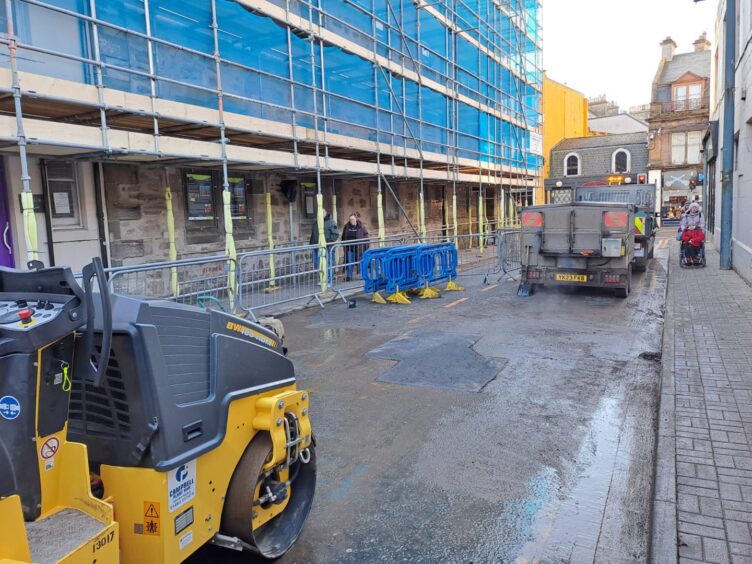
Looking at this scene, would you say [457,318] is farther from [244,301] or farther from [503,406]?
[503,406]

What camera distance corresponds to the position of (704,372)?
6.20 m

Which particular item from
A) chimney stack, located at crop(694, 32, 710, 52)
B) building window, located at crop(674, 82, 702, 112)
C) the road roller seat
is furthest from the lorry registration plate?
chimney stack, located at crop(694, 32, 710, 52)

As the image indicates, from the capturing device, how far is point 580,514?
3592 mm

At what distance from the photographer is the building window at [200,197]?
1177cm

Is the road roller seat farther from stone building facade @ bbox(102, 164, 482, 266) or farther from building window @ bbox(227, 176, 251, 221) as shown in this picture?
building window @ bbox(227, 176, 251, 221)

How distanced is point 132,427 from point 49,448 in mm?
335

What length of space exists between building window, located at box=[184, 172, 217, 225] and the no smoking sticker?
400 inches

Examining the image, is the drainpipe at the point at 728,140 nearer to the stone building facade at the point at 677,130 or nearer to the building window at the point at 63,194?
the building window at the point at 63,194

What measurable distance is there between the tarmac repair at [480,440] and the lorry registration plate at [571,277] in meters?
2.18

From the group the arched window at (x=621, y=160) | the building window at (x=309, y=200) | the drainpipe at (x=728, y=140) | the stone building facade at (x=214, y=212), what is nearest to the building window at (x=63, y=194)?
the stone building facade at (x=214, y=212)

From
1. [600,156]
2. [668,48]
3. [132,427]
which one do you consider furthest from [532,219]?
[668,48]

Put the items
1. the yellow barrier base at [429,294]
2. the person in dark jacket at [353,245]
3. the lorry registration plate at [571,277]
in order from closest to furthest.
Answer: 1. the lorry registration plate at [571,277]
2. the yellow barrier base at [429,294]
3. the person in dark jacket at [353,245]

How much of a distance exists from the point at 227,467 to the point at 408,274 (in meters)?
9.51

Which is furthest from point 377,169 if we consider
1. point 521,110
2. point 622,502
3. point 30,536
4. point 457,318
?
point 521,110
